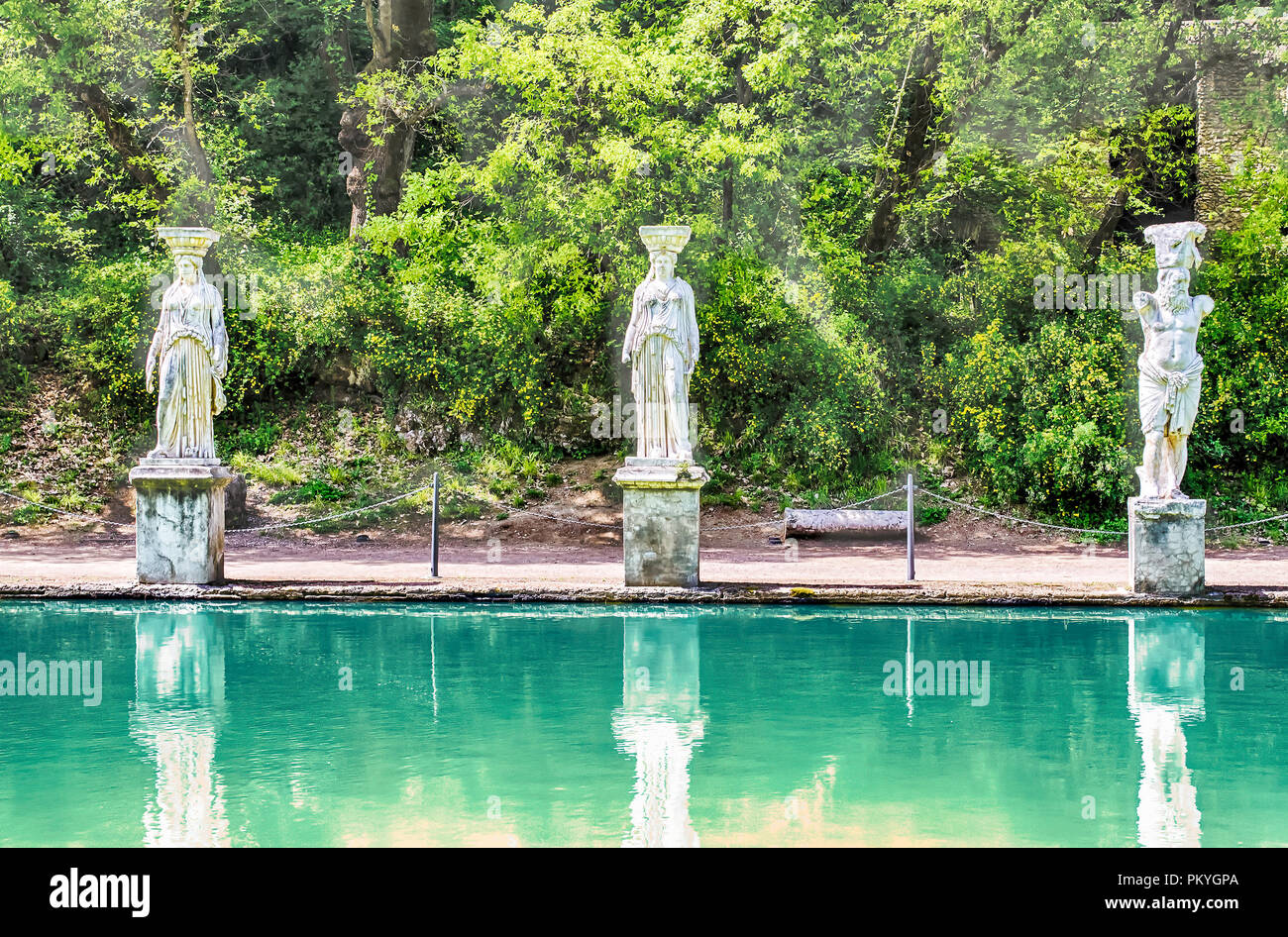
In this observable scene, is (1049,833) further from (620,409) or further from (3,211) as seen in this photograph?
(3,211)

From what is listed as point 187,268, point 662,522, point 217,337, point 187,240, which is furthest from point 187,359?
point 662,522

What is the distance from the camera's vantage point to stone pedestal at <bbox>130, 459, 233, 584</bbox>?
457 inches

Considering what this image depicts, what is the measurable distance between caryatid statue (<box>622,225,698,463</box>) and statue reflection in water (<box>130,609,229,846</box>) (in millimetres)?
4205

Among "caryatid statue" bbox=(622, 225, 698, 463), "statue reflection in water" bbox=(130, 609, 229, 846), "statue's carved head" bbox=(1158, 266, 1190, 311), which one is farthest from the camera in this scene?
"caryatid statue" bbox=(622, 225, 698, 463)

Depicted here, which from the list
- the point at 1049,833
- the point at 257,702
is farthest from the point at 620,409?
the point at 1049,833

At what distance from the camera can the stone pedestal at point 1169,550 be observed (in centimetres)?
1112

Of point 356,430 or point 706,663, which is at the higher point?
point 356,430

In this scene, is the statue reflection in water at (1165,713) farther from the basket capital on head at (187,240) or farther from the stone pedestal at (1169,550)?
the basket capital on head at (187,240)

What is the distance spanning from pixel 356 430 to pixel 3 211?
21.4 feet

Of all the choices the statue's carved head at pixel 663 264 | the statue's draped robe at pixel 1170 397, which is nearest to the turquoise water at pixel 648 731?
the statue's draped robe at pixel 1170 397

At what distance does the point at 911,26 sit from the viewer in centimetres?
1820

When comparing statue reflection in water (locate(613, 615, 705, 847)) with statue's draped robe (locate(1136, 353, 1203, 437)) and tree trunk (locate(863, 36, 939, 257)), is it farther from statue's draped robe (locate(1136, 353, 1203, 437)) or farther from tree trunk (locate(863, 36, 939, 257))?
tree trunk (locate(863, 36, 939, 257))

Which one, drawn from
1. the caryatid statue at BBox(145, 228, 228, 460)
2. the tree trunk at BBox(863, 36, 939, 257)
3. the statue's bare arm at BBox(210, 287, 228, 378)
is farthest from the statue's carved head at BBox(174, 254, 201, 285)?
the tree trunk at BBox(863, 36, 939, 257)

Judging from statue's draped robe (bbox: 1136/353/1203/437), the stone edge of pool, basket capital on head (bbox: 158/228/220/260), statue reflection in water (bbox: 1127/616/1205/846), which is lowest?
statue reflection in water (bbox: 1127/616/1205/846)
